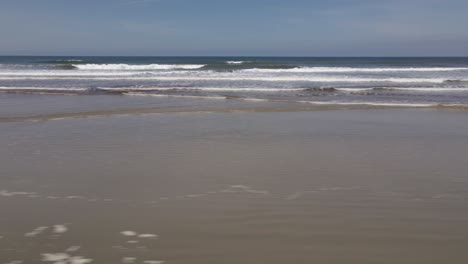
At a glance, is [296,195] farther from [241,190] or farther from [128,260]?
[128,260]

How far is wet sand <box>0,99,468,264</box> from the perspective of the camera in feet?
12.2

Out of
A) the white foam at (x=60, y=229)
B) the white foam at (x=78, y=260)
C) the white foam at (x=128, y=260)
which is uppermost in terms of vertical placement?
the white foam at (x=60, y=229)

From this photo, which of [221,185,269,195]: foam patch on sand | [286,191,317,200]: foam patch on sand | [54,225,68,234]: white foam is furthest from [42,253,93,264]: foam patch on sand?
[286,191,317,200]: foam patch on sand

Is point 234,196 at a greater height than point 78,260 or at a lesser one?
greater

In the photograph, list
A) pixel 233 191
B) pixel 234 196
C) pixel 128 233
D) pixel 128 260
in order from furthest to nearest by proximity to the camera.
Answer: pixel 233 191 < pixel 234 196 < pixel 128 233 < pixel 128 260

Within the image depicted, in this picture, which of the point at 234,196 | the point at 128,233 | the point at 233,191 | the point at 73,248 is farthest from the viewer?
the point at 233,191

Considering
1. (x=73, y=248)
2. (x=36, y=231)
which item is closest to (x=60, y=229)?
(x=36, y=231)

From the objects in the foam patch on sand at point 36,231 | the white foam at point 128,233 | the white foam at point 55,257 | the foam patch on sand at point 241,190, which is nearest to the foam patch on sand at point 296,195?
the foam patch on sand at point 241,190

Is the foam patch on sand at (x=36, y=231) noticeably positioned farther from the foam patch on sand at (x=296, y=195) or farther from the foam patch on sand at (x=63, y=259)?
the foam patch on sand at (x=296, y=195)

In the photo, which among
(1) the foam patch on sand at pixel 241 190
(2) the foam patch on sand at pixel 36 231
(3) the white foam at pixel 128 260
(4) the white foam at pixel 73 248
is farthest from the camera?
(1) the foam patch on sand at pixel 241 190

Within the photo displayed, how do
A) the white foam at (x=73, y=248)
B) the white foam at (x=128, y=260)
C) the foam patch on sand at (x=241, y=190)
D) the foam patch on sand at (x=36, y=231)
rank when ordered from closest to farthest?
1. the white foam at (x=128, y=260)
2. the white foam at (x=73, y=248)
3. the foam patch on sand at (x=36, y=231)
4. the foam patch on sand at (x=241, y=190)

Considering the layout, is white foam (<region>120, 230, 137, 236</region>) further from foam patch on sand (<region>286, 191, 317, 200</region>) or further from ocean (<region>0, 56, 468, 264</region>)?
foam patch on sand (<region>286, 191, 317, 200</region>)

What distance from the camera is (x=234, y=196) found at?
5062 mm

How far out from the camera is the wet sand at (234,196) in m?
3.72
